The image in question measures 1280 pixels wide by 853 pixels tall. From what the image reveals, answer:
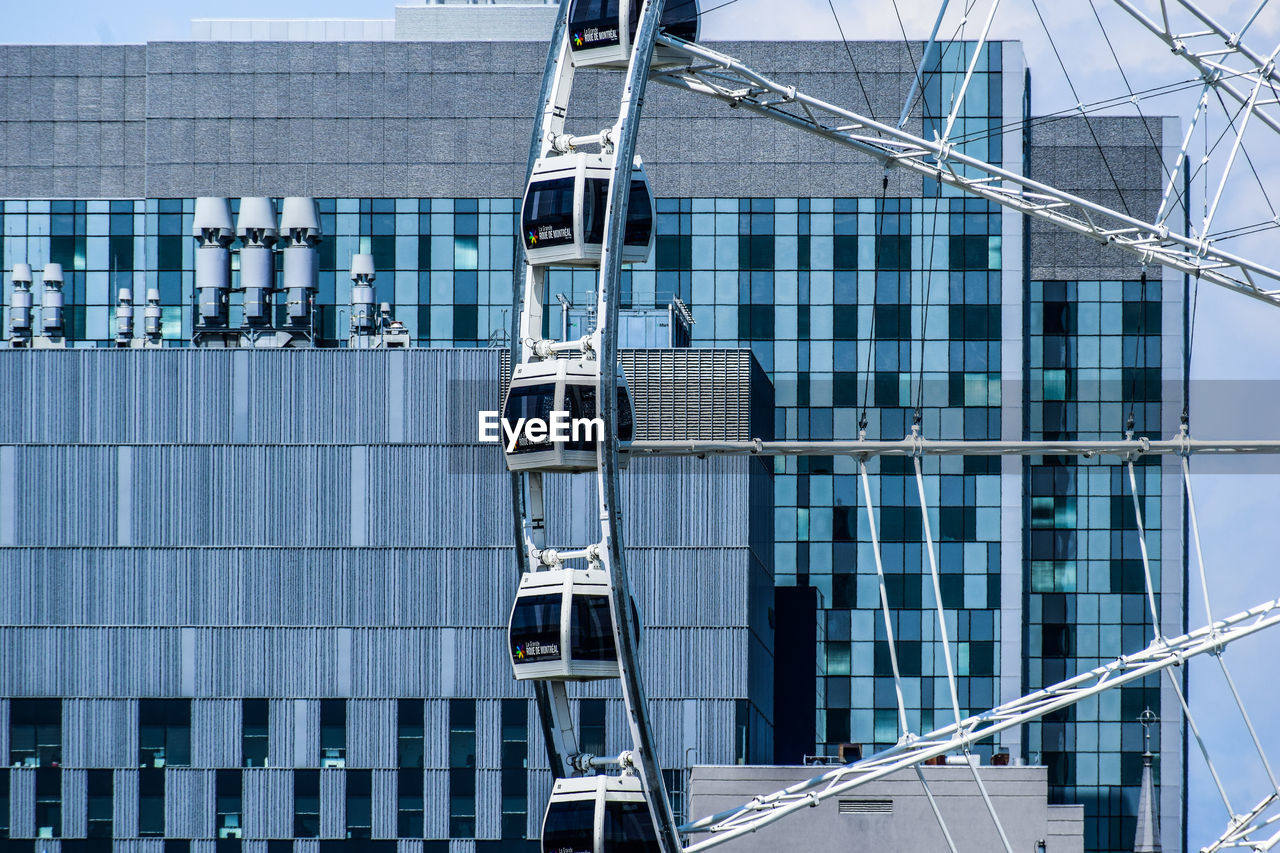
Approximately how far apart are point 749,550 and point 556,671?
1966 inches

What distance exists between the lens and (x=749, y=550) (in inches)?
Result: 3701

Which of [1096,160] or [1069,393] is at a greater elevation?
[1096,160]

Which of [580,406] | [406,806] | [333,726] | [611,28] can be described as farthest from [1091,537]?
[580,406]

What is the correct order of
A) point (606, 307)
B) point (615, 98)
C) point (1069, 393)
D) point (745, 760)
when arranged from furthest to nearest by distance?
point (1069, 393)
point (615, 98)
point (745, 760)
point (606, 307)

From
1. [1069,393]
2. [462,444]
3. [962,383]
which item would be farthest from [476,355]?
[1069,393]

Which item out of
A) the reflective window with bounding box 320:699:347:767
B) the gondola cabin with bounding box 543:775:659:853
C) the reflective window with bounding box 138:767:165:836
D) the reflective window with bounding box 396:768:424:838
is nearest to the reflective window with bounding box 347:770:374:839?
the reflective window with bounding box 320:699:347:767

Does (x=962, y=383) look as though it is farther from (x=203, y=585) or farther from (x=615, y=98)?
(x=203, y=585)

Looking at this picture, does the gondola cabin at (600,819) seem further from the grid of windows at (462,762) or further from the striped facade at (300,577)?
the grid of windows at (462,762)

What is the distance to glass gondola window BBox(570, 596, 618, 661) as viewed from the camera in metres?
44.2

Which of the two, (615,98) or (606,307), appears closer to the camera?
(606,307)

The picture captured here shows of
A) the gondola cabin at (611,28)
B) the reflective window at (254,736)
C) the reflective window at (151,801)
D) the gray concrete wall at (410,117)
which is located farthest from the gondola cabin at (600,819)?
the gray concrete wall at (410,117)

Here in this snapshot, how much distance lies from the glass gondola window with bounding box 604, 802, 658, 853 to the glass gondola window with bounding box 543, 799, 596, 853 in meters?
0.22

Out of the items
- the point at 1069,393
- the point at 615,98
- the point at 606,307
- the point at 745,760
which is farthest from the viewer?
the point at 1069,393

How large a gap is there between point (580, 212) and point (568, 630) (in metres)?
7.82
